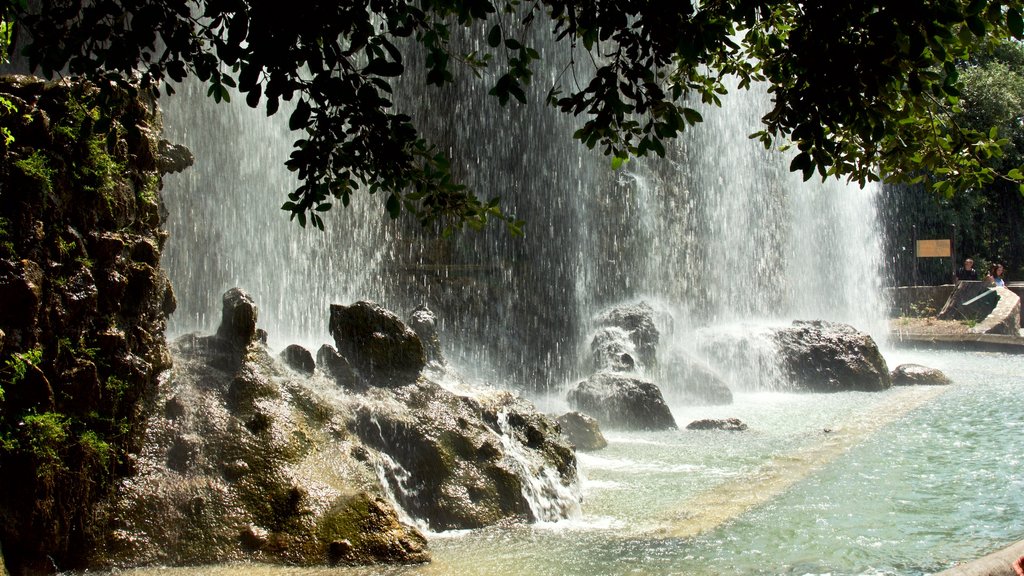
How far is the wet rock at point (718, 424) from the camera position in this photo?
10.8 meters

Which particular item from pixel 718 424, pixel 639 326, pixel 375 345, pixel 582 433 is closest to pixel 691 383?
pixel 639 326

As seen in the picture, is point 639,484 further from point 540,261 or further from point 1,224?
point 540,261

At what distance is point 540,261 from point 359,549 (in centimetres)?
1270

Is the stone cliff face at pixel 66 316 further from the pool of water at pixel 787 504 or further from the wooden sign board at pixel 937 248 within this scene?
the wooden sign board at pixel 937 248

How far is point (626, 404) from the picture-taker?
444 inches

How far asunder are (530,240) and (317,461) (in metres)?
12.2

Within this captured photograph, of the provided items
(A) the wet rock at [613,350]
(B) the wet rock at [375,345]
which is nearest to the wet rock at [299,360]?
(B) the wet rock at [375,345]

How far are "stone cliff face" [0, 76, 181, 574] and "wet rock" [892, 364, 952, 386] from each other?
43.9ft

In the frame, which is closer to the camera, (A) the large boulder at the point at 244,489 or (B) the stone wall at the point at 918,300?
(A) the large boulder at the point at 244,489

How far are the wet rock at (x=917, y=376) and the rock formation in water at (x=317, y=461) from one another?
9698 millimetres

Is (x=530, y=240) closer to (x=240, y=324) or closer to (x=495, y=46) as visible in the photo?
(x=240, y=324)

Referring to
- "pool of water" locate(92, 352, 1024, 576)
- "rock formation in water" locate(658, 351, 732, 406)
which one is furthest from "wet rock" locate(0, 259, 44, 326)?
"rock formation in water" locate(658, 351, 732, 406)

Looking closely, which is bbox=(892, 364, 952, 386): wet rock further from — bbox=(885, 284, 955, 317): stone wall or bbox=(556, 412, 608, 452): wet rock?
bbox=(885, 284, 955, 317): stone wall

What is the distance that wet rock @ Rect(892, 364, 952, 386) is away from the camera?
1470 cm
